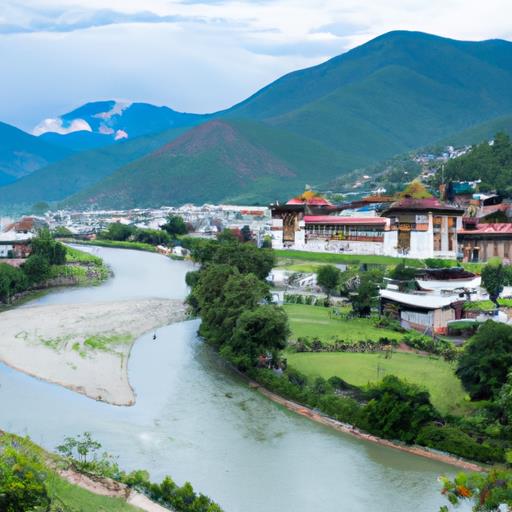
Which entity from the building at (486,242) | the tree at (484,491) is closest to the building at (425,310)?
the building at (486,242)

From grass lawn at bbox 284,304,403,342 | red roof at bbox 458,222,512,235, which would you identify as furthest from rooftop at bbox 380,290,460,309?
red roof at bbox 458,222,512,235

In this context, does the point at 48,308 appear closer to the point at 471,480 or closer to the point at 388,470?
the point at 388,470

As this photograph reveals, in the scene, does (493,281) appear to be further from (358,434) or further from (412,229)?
(358,434)

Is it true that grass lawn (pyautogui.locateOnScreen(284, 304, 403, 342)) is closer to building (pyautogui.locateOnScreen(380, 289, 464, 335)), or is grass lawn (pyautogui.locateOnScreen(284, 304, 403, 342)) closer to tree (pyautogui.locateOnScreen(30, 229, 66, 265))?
building (pyautogui.locateOnScreen(380, 289, 464, 335))

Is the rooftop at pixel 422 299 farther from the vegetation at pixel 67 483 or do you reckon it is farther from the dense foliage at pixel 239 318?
the vegetation at pixel 67 483

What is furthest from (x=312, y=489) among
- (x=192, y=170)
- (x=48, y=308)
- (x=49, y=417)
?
(x=192, y=170)

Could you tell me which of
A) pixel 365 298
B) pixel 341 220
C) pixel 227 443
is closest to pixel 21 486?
pixel 227 443
